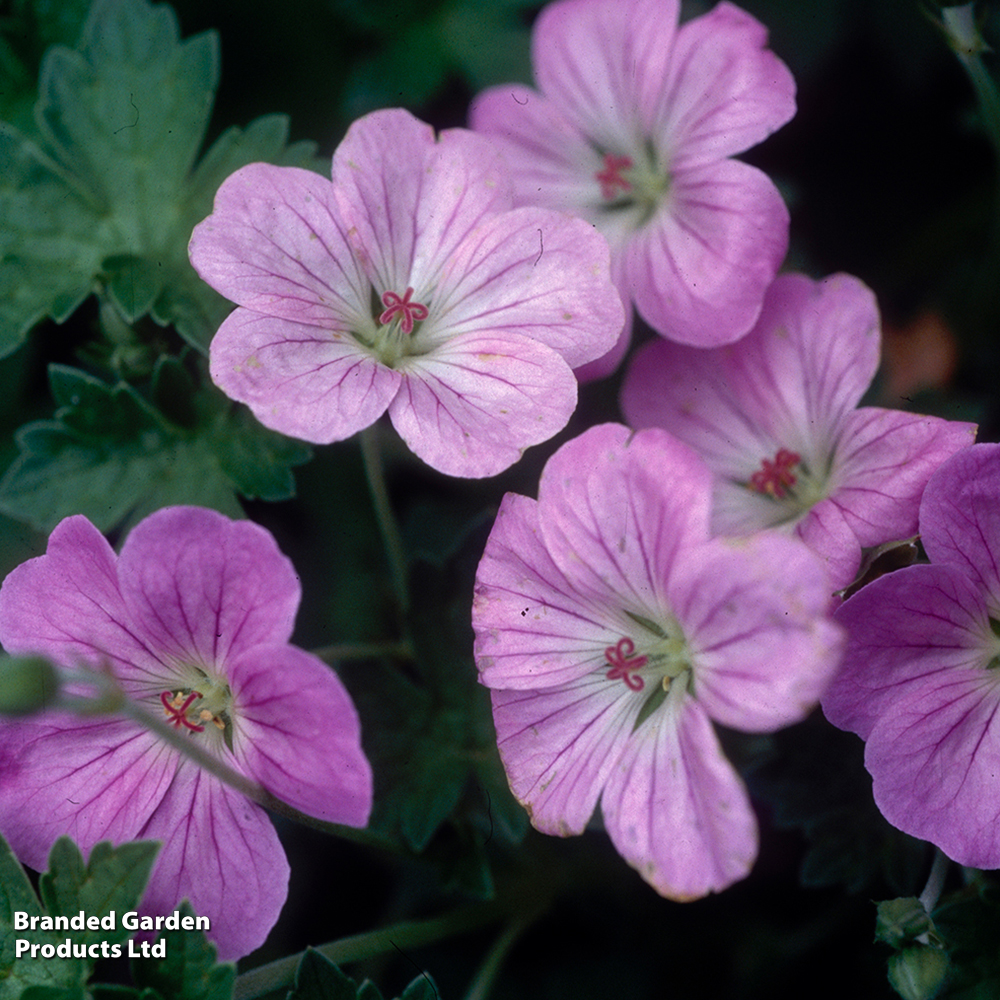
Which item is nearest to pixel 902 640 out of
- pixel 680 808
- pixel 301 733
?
pixel 680 808

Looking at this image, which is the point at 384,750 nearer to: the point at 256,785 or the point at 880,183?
the point at 256,785

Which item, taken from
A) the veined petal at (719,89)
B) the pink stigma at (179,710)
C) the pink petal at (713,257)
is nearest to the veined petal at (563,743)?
the pink stigma at (179,710)

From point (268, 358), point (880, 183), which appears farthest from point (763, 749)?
point (880, 183)

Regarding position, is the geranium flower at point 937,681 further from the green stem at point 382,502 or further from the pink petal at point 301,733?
the green stem at point 382,502

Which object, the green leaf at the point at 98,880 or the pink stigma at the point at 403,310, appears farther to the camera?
the pink stigma at the point at 403,310

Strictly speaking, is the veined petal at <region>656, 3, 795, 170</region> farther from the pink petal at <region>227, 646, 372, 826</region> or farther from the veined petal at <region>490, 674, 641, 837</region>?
the pink petal at <region>227, 646, 372, 826</region>

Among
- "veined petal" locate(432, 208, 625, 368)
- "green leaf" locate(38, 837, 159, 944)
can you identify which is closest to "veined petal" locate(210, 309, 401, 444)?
"veined petal" locate(432, 208, 625, 368)
